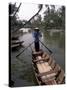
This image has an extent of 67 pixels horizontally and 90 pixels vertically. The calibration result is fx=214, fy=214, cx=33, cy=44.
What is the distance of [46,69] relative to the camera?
7.79 ft

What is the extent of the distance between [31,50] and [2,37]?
0.35m

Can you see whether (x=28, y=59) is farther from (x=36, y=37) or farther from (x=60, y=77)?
(x=60, y=77)

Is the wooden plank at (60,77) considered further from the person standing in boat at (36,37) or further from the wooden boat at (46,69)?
the person standing in boat at (36,37)

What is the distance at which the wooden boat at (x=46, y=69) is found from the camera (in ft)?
7.66

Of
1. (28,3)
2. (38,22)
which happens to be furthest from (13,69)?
(28,3)

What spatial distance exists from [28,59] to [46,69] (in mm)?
237

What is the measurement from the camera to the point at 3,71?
7.27ft

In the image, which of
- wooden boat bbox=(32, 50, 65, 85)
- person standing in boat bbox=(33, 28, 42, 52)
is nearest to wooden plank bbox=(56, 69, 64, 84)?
wooden boat bbox=(32, 50, 65, 85)

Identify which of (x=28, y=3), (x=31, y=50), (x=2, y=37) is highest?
(x=28, y=3)

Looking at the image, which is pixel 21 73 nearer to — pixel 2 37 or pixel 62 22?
pixel 2 37

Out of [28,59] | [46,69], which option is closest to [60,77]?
[46,69]

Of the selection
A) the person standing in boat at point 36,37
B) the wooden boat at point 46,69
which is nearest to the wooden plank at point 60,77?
the wooden boat at point 46,69

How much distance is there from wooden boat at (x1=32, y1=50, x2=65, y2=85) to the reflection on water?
53 mm

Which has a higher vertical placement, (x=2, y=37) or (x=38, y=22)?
(x=38, y=22)
